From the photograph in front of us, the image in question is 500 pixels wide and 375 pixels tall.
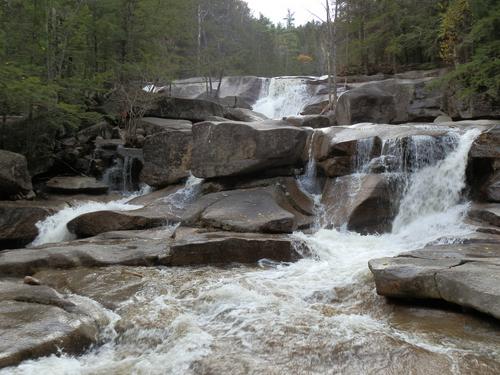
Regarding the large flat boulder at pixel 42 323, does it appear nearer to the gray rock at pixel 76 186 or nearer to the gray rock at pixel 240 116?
the gray rock at pixel 76 186

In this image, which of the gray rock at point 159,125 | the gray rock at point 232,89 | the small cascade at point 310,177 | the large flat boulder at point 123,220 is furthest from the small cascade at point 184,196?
the gray rock at point 232,89

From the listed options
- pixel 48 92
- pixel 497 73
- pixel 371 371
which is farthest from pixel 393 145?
pixel 48 92

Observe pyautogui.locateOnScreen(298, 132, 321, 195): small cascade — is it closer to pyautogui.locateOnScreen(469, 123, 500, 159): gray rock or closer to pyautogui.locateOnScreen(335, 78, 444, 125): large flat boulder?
pyautogui.locateOnScreen(469, 123, 500, 159): gray rock

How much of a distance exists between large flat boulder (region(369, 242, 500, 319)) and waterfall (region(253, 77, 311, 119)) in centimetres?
1892

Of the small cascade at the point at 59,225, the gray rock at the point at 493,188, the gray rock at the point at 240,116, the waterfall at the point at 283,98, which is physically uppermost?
the waterfall at the point at 283,98

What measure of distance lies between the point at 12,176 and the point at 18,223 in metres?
1.48

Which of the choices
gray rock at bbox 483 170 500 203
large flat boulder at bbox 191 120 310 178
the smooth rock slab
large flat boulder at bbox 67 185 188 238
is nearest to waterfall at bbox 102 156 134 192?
large flat boulder at bbox 191 120 310 178

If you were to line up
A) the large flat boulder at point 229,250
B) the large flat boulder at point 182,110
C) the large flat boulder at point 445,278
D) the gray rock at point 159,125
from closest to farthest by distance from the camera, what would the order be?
the large flat boulder at point 445,278, the large flat boulder at point 229,250, the gray rock at point 159,125, the large flat boulder at point 182,110

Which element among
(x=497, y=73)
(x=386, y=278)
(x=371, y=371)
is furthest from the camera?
(x=497, y=73)

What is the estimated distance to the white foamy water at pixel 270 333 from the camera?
179 inches

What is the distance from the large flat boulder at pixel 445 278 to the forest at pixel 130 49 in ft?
27.2

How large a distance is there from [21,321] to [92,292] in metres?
1.77

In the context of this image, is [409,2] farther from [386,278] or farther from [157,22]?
[386,278]

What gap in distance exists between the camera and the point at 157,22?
20625 mm
